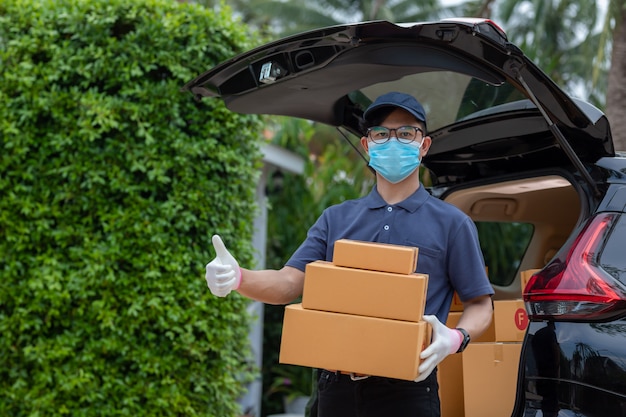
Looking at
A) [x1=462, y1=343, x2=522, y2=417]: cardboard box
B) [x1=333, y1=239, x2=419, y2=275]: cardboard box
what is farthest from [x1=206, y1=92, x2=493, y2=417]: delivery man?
[x1=462, y1=343, x2=522, y2=417]: cardboard box

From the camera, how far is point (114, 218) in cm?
527

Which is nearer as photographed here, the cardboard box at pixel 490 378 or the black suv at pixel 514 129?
the black suv at pixel 514 129

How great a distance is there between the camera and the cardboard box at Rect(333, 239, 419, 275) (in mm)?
2559

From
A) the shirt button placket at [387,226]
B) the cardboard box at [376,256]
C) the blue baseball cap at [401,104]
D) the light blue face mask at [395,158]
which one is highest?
the blue baseball cap at [401,104]

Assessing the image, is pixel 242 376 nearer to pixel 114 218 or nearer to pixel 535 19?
pixel 114 218

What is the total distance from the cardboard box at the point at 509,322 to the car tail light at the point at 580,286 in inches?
27.2

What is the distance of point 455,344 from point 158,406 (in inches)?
125

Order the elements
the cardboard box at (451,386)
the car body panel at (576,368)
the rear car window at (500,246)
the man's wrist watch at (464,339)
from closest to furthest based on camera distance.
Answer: the car body panel at (576,368)
the man's wrist watch at (464,339)
the cardboard box at (451,386)
the rear car window at (500,246)

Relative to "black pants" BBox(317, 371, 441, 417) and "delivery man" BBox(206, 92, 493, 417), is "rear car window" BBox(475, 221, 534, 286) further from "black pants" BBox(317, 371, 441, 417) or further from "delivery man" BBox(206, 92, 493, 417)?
"black pants" BBox(317, 371, 441, 417)

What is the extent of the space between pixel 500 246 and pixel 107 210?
4.73 m

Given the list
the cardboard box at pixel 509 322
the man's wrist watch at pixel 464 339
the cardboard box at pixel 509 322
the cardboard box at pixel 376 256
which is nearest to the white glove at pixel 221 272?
the cardboard box at pixel 376 256

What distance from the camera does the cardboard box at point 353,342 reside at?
2.49 m

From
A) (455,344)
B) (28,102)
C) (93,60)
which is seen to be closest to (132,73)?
(93,60)

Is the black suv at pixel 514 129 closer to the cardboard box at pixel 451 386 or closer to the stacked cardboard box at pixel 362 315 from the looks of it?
the stacked cardboard box at pixel 362 315
